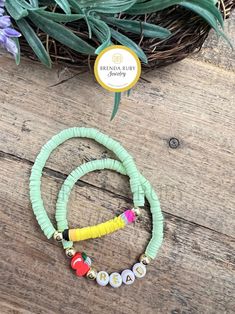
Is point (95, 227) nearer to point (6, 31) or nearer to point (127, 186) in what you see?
point (127, 186)

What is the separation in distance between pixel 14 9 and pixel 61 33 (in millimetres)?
100

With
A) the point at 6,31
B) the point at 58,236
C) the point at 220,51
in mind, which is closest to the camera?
the point at 6,31

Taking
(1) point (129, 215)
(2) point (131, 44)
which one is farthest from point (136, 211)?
(2) point (131, 44)

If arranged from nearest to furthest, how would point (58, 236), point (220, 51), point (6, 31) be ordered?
point (6, 31), point (58, 236), point (220, 51)

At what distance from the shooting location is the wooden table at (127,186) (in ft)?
3.48

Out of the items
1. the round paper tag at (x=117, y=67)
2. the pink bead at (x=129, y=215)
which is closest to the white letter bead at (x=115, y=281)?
the pink bead at (x=129, y=215)

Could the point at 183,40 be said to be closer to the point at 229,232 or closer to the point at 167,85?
the point at 167,85

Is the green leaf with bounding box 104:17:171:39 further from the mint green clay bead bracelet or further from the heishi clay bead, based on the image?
the heishi clay bead

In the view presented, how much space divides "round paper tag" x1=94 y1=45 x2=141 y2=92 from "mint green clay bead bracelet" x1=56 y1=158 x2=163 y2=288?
0.18 m

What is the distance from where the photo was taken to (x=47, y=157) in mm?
1093

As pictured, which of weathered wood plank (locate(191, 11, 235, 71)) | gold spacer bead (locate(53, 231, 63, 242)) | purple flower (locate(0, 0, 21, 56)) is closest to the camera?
purple flower (locate(0, 0, 21, 56))

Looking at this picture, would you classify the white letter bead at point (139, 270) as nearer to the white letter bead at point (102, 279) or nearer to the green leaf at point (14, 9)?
the white letter bead at point (102, 279)

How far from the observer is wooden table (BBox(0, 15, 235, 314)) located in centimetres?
106

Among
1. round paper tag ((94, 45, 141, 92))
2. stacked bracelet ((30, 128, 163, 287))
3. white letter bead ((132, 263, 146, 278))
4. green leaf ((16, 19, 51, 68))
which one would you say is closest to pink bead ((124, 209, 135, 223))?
stacked bracelet ((30, 128, 163, 287))
